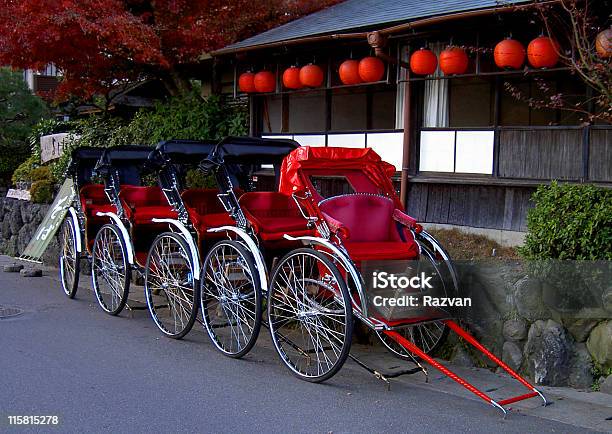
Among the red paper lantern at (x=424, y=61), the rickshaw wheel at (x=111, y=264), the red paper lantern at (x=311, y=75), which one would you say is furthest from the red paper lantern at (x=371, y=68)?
the rickshaw wheel at (x=111, y=264)

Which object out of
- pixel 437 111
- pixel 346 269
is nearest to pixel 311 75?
pixel 437 111

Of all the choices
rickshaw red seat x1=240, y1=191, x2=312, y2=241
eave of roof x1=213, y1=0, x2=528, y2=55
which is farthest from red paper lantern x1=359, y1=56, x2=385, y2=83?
rickshaw red seat x1=240, y1=191, x2=312, y2=241

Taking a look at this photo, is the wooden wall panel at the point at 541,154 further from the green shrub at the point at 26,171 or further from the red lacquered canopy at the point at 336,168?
the green shrub at the point at 26,171

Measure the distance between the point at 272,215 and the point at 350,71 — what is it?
4480 millimetres

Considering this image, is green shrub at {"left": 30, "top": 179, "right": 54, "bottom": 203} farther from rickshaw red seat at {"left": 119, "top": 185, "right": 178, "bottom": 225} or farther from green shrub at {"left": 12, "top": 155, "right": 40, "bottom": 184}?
rickshaw red seat at {"left": 119, "top": 185, "right": 178, "bottom": 225}

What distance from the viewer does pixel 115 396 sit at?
5.27m

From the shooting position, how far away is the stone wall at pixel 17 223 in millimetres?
13906

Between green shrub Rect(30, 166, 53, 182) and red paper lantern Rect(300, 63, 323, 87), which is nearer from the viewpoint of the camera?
red paper lantern Rect(300, 63, 323, 87)

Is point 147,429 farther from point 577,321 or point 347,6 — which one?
point 347,6

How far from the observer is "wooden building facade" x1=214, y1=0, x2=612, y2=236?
9.25 m

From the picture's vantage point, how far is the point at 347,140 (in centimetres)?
1211

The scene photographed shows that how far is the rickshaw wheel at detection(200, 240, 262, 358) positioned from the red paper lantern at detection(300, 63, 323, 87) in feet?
18.1

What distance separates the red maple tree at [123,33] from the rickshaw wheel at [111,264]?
16.6ft

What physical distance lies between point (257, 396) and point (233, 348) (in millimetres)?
1298
